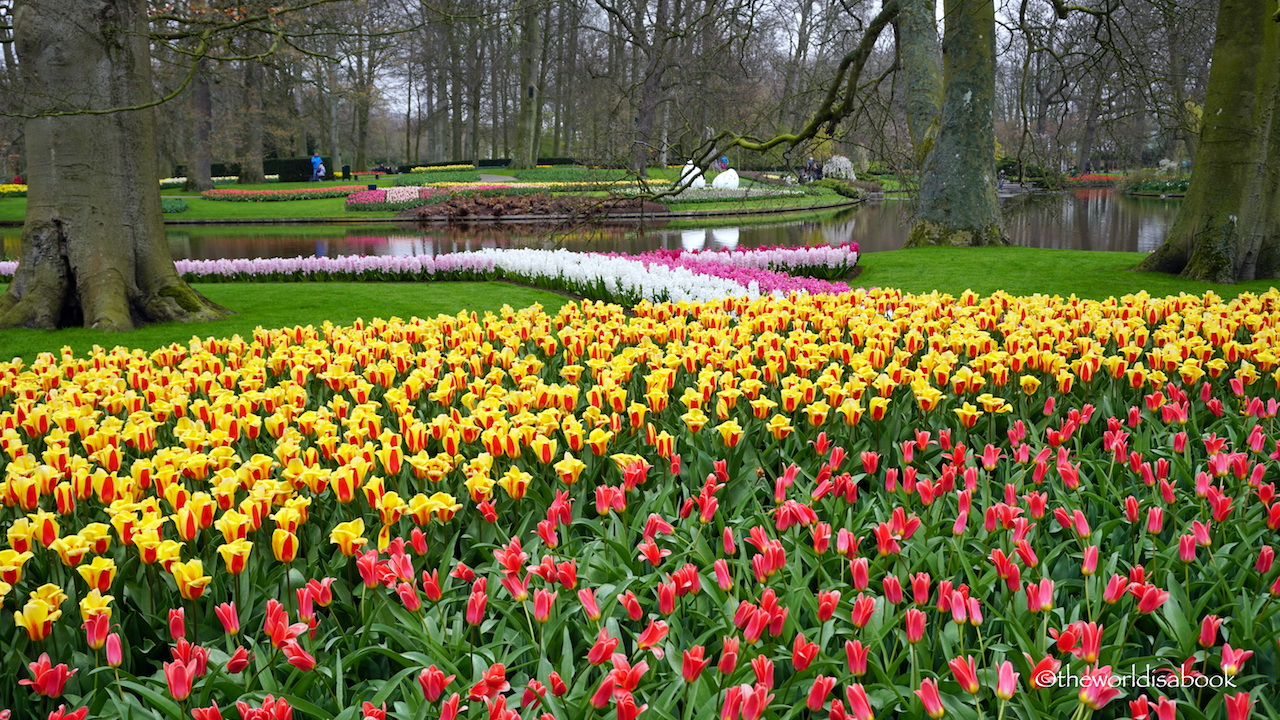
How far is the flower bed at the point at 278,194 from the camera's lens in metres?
31.2

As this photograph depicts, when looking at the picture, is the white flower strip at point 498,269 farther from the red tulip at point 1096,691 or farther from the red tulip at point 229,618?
the red tulip at point 1096,691

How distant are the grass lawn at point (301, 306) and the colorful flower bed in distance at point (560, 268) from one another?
0.35 meters

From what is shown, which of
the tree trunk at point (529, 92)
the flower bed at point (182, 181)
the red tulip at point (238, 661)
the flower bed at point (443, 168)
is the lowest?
the red tulip at point (238, 661)

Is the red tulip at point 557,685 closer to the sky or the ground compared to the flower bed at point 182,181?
closer to the ground

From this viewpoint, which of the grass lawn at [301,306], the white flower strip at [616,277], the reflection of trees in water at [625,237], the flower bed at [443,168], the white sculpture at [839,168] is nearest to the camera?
the grass lawn at [301,306]

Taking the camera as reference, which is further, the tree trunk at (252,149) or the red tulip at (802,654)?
the tree trunk at (252,149)

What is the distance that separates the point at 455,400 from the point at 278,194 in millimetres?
30414

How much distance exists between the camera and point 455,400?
404 cm

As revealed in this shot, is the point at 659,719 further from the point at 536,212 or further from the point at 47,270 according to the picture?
the point at 536,212

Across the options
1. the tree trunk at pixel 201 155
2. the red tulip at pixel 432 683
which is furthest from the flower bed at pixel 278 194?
the red tulip at pixel 432 683

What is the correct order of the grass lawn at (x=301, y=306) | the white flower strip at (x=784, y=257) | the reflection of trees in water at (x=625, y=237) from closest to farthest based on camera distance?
1. the grass lawn at (x=301, y=306)
2. the white flower strip at (x=784, y=257)
3. the reflection of trees in water at (x=625, y=237)

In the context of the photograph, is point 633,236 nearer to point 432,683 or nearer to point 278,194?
point 278,194

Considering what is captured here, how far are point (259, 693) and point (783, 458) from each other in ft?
5.79

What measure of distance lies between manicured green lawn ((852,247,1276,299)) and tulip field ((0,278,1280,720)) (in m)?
5.07
